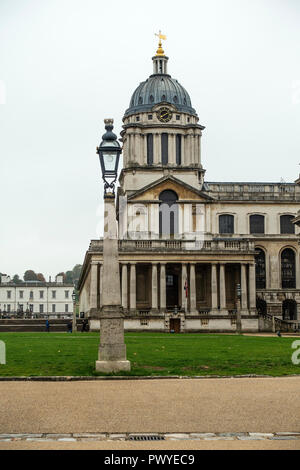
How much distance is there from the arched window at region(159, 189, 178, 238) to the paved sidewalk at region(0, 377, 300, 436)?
223 ft

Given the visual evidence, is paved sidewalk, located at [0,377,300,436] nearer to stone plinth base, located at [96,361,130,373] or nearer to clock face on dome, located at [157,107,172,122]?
stone plinth base, located at [96,361,130,373]

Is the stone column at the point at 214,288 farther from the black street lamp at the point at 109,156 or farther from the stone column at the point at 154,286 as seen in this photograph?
the black street lamp at the point at 109,156

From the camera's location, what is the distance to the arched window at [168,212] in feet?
290

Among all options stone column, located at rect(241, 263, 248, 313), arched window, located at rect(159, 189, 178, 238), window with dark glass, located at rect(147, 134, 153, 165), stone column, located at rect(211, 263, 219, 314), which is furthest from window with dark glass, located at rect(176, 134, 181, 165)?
stone column, located at rect(241, 263, 248, 313)

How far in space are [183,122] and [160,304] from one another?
2566 cm

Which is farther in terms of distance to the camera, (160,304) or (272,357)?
(160,304)

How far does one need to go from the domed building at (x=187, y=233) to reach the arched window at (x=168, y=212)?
12 centimetres

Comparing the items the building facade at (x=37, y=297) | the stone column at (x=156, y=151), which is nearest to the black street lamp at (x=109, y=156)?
the stone column at (x=156, y=151)

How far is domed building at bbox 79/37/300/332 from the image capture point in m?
80.4

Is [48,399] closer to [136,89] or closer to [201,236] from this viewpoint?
[201,236]

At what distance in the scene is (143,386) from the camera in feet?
62.7
